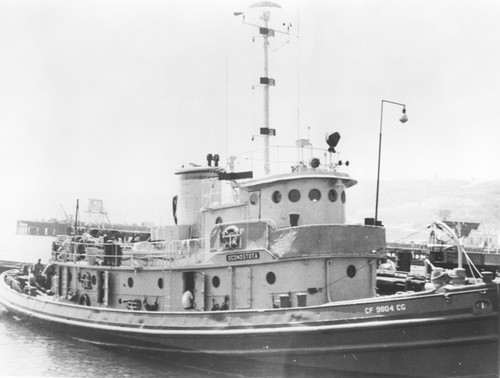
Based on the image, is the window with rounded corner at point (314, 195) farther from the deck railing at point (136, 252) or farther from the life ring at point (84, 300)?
the life ring at point (84, 300)

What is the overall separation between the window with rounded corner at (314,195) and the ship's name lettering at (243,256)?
1974mm

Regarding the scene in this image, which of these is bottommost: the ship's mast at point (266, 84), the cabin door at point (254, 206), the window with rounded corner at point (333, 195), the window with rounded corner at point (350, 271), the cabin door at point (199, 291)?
the cabin door at point (199, 291)

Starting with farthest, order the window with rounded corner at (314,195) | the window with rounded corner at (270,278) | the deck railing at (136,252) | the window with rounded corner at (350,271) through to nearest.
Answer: the deck railing at (136,252) → the window with rounded corner at (314,195) → the window with rounded corner at (270,278) → the window with rounded corner at (350,271)

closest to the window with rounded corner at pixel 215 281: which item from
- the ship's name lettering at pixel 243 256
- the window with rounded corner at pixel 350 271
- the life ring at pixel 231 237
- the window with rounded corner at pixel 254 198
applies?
the ship's name lettering at pixel 243 256

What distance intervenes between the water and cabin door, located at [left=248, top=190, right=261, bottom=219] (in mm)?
3725

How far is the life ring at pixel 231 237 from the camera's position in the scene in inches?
564

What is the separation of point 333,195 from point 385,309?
3747 millimetres

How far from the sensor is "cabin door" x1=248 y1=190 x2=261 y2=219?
14.8m

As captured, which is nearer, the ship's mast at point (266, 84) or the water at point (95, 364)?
the water at point (95, 364)

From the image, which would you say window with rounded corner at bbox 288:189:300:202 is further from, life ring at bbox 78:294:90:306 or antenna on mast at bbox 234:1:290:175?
life ring at bbox 78:294:90:306

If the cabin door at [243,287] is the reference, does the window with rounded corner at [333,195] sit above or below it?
above

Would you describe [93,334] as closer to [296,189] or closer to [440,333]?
[296,189]

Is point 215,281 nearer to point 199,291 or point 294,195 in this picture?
point 199,291

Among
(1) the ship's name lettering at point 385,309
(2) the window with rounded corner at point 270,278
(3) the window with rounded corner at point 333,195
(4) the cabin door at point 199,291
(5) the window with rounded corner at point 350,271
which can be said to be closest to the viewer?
(1) the ship's name lettering at point 385,309
